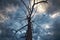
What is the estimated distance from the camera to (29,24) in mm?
8750

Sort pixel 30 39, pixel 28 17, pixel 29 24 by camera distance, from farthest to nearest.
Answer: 1. pixel 28 17
2. pixel 29 24
3. pixel 30 39

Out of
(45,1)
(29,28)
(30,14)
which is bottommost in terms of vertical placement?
(29,28)

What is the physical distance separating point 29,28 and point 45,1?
252 cm

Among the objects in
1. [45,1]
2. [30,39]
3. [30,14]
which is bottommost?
[30,39]

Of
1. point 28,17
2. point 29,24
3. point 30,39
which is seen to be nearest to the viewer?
point 30,39

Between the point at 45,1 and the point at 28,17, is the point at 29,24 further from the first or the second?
the point at 45,1

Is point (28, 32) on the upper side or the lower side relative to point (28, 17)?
lower

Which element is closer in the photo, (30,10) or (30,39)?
(30,39)

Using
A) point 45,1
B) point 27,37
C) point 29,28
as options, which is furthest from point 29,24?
point 45,1

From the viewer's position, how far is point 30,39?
8031mm

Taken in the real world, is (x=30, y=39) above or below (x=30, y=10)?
below

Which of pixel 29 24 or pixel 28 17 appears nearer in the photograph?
pixel 29 24

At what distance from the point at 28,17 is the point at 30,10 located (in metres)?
0.66

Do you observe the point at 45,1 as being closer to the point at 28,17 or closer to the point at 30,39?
the point at 28,17
